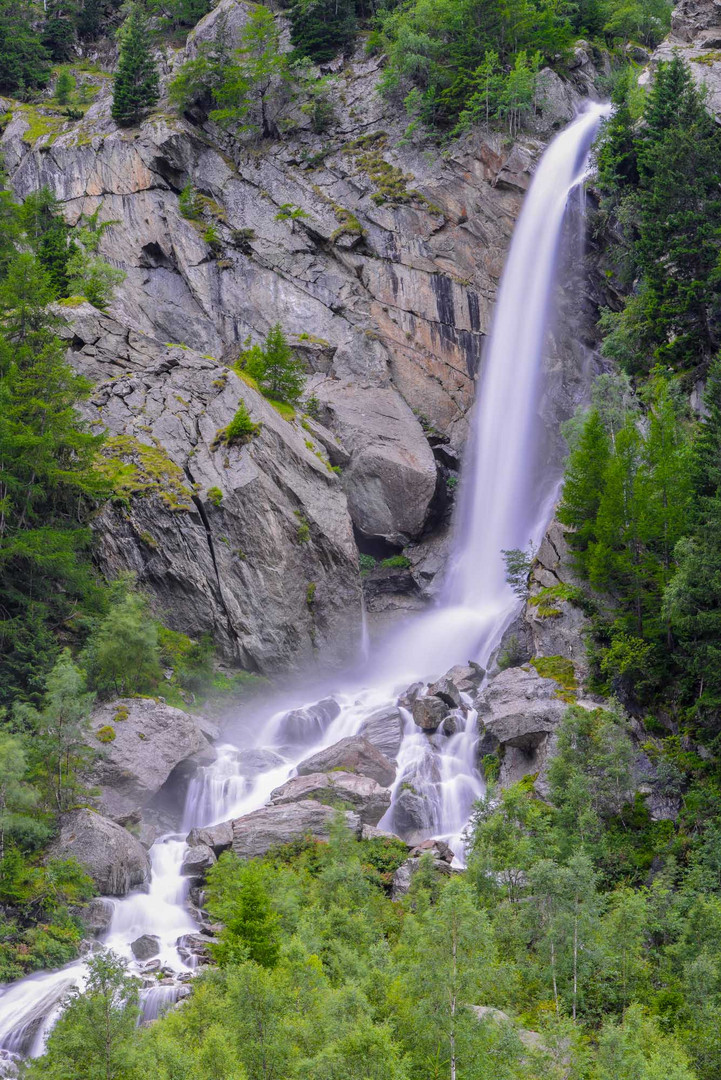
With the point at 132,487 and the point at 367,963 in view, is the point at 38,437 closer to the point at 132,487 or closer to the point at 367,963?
the point at 132,487

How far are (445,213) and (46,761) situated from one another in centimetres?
4233

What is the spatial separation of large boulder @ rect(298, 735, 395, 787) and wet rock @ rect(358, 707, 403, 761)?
37.1 inches

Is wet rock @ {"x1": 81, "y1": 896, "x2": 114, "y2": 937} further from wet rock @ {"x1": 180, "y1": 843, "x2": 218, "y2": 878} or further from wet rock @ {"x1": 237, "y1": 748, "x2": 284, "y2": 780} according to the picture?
wet rock @ {"x1": 237, "y1": 748, "x2": 284, "y2": 780}

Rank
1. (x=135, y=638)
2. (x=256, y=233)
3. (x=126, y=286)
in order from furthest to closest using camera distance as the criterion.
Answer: (x=256, y=233) < (x=126, y=286) < (x=135, y=638)

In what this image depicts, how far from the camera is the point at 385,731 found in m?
34.3

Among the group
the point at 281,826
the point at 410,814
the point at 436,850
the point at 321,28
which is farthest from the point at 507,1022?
the point at 321,28

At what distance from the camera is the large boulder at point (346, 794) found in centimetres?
2867

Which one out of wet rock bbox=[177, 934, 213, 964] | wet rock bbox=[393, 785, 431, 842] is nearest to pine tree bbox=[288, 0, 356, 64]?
wet rock bbox=[393, 785, 431, 842]

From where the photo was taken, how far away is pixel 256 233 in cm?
5606

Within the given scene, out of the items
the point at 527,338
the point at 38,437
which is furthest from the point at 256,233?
the point at 38,437

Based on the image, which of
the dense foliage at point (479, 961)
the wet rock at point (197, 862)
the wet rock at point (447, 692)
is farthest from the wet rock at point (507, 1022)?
the wet rock at point (447, 692)

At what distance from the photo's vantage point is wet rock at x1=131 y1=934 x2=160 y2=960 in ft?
74.6

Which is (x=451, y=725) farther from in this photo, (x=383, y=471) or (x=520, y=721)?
(x=383, y=471)

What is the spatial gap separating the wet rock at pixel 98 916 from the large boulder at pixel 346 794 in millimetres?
6332
